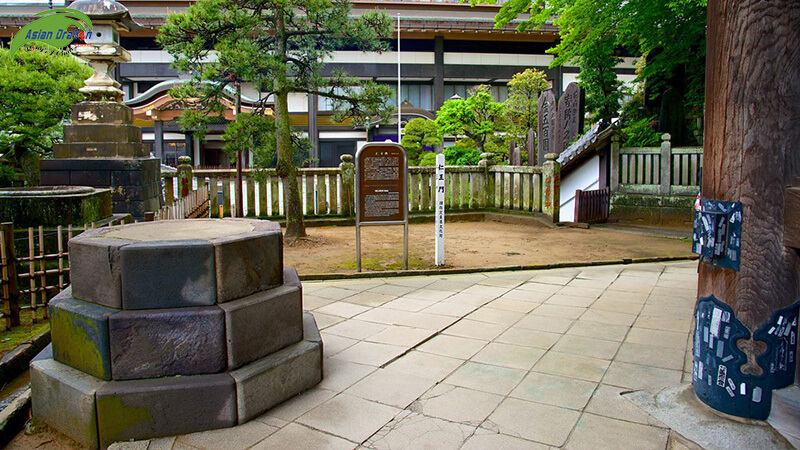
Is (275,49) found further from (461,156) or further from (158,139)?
(158,139)

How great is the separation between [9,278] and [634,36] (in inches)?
587

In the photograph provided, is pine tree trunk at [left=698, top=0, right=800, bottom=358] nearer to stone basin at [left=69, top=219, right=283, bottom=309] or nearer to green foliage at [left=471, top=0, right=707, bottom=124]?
stone basin at [left=69, top=219, right=283, bottom=309]

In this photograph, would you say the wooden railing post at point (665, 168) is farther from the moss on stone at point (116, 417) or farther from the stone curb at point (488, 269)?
the moss on stone at point (116, 417)

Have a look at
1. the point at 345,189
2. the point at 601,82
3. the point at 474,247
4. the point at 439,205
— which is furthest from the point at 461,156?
the point at 439,205

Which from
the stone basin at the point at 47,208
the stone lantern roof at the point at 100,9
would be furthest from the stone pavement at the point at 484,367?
the stone lantern roof at the point at 100,9

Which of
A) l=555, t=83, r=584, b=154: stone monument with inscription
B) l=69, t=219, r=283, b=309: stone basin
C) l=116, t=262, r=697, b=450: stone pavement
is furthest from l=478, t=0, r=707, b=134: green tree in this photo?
l=69, t=219, r=283, b=309: stone basin

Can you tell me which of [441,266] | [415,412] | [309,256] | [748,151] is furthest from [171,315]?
[309,256]

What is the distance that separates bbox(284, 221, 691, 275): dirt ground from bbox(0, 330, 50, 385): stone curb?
333 cm

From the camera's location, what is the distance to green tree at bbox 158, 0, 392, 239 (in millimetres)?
8750

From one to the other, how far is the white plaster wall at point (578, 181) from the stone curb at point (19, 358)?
11.7 meters

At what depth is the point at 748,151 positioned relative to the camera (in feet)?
10.5

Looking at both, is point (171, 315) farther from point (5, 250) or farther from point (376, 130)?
point (376, 130)

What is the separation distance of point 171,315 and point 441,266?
4.96 meters

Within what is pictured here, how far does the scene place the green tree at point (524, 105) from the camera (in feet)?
67.9
